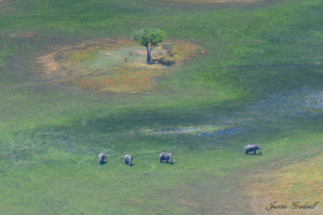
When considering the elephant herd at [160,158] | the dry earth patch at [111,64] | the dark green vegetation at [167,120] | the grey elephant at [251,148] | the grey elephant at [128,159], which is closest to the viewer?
the dark green vegetation at [167,120]

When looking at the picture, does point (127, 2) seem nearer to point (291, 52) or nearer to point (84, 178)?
point (291, 52)

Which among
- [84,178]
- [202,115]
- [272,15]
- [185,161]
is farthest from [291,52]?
[84,178]

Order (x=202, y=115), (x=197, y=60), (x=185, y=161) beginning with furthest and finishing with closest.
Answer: (x=197, y=60)
(x=202, y=115)
(x=185, y=161)

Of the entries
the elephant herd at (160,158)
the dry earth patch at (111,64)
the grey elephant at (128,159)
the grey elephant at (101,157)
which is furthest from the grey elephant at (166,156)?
the dry earth patch at (111,64)

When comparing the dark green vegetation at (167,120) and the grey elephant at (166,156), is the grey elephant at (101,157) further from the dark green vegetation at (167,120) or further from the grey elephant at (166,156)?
the grey elephant at (166,156)

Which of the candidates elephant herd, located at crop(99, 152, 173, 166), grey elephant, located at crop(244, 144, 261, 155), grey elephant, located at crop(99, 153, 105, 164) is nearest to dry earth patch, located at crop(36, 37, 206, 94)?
grey elephant, located at crop(99, 153, 105, 164)

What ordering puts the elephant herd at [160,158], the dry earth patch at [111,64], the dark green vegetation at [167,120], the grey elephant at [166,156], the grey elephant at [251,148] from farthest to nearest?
the dry earth patch at [111,64], the grey elephant at [251,148], the grey elephant at [166,156], the elephant herd at [160,158], the dark green vegetation at [167,120]

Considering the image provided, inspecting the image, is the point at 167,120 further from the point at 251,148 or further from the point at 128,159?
the point at 251,148

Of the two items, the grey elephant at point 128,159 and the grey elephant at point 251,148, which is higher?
the grey elephant at point 251,148
